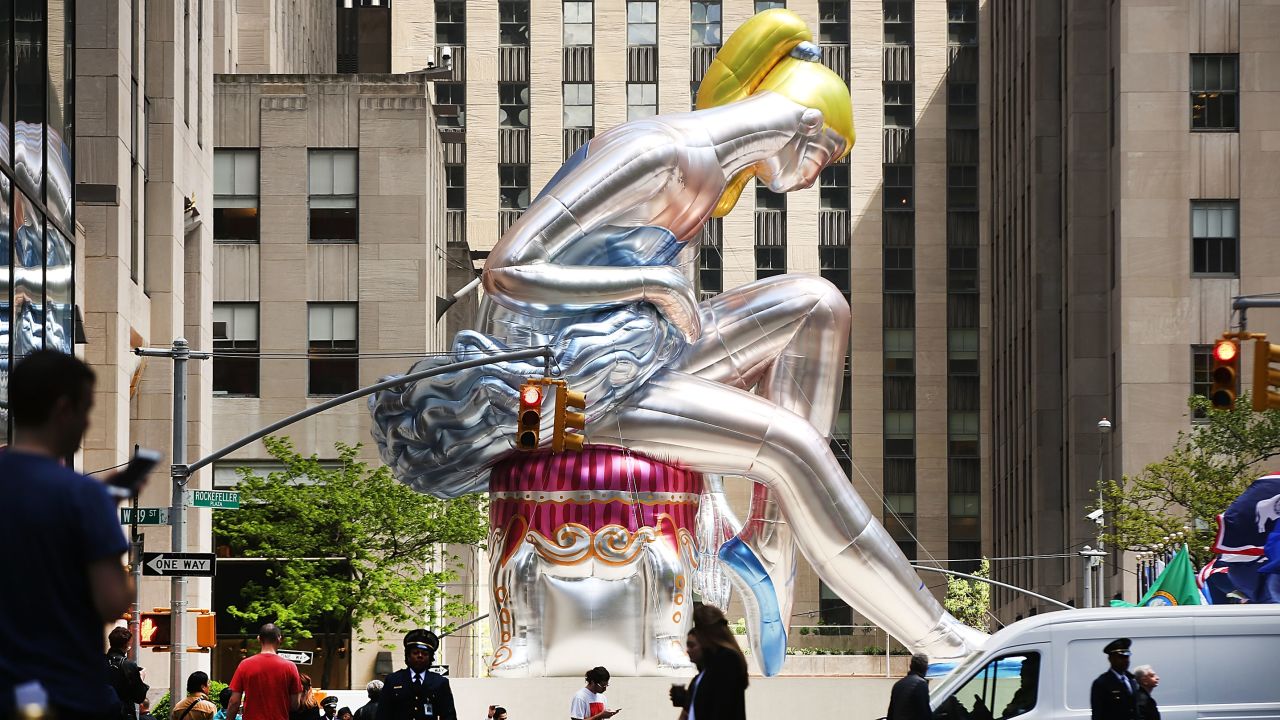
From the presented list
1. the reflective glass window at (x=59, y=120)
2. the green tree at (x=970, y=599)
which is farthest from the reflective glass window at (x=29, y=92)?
the green tree at (x=970, y=599)

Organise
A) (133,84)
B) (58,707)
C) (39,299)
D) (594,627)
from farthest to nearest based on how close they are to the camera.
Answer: (133,84)
(594,627)
(39,299)
(58,707)

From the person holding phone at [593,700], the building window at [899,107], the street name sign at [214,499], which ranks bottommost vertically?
the person holding phone at [593,700]

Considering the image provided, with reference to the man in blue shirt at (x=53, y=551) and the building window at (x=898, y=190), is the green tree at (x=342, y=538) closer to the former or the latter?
the man in blue shirt at (x=53, y=551)

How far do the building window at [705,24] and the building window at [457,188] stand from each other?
1203 cm

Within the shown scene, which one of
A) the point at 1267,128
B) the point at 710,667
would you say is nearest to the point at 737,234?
the point at 1267,128

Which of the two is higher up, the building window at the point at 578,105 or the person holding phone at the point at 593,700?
the building window at the point at 578,105

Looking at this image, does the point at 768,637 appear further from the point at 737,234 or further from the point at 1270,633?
the point at 737,234

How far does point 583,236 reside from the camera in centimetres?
2434

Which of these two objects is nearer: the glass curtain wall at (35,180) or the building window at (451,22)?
the glass curtain wall at (35,180)

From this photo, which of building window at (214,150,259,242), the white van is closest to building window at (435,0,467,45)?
building window at (214,150,259,242)

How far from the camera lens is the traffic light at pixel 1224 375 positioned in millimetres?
23000

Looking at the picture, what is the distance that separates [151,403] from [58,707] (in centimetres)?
3713

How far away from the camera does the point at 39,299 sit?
20.8 m

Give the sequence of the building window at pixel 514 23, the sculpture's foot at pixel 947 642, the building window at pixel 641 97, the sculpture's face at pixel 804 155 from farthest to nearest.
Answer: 1. the building window at pixel 514 23
2. the building window at pixel 641 97
3. the sculpture's foot at pixel 947 642
4. the sculpture's face at pixel 804 155
